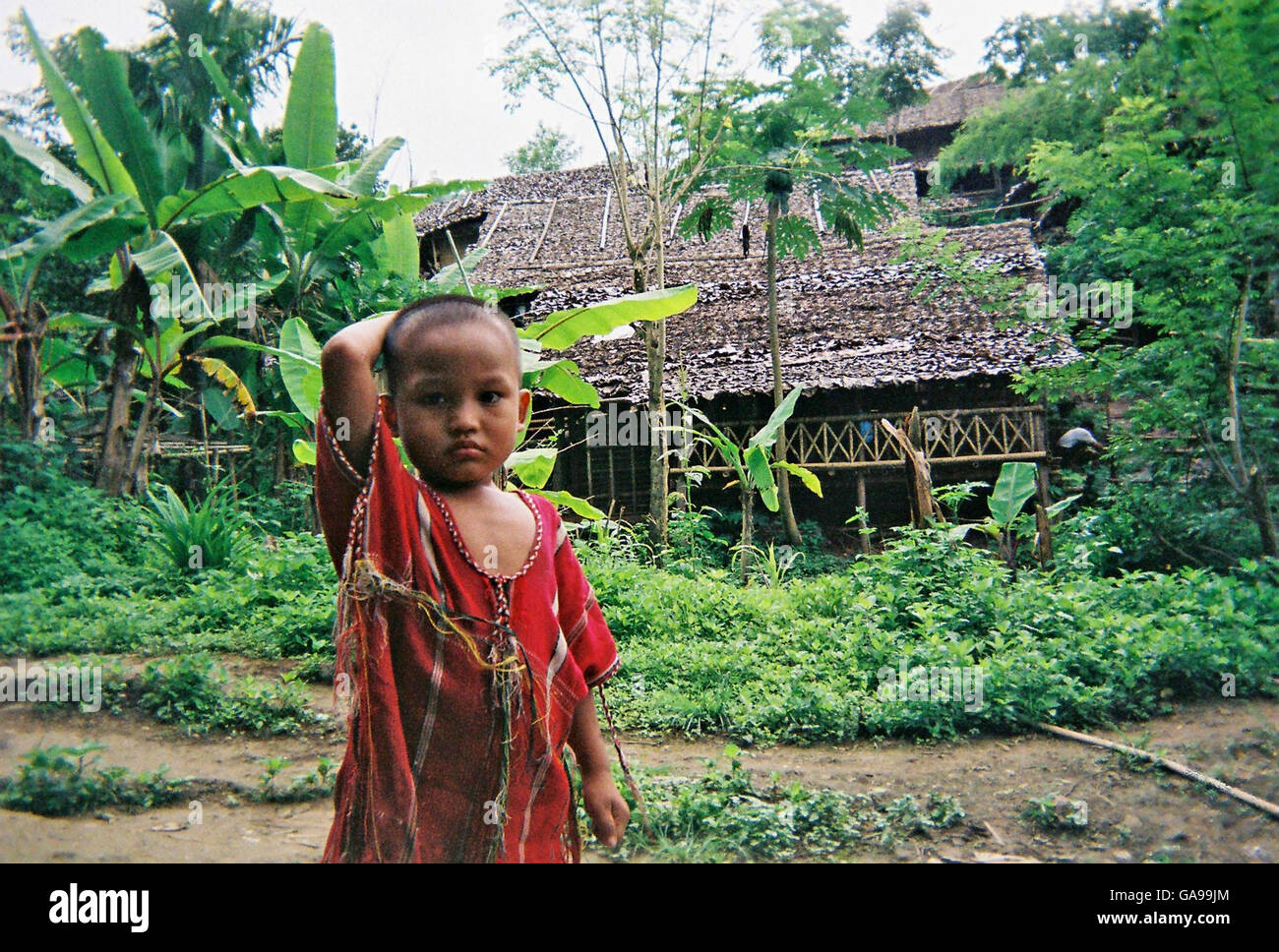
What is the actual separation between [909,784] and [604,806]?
185cm

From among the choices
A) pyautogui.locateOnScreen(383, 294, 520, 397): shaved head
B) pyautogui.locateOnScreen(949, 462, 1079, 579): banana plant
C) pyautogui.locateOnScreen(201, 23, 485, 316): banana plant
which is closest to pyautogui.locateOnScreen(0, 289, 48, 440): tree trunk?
pyautogui.locateOnScreen(201, 23, 485, 316): banana plant

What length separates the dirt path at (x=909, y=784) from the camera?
88.5 inches

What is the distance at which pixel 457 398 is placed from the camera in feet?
4.27

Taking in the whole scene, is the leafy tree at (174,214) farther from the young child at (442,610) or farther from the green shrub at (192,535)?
the young child at (442,610)

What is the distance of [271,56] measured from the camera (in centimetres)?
368

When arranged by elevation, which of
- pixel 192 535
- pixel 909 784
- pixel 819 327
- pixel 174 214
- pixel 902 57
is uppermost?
pixel 902 57

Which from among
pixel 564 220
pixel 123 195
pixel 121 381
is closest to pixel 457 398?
pixel 123 195

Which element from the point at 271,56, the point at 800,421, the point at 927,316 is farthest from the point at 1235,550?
the point at 927,316

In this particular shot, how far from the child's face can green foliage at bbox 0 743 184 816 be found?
1764 mm

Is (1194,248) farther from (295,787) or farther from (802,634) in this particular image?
(295,787)

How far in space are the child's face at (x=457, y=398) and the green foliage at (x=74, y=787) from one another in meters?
1.76

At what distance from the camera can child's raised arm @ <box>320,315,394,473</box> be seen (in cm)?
124

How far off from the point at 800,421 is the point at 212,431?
240 inches
